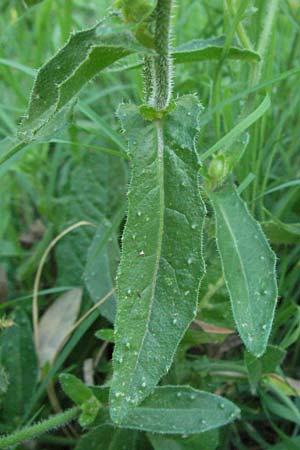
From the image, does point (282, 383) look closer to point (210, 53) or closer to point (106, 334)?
point (106, 334)

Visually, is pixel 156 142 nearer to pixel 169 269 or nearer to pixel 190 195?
pixel 190 195

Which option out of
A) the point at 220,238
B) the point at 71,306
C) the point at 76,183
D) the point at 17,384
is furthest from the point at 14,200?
the point at 220,238

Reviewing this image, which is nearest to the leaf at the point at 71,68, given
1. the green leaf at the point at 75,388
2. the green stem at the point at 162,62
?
the green stem at the point at 162,62

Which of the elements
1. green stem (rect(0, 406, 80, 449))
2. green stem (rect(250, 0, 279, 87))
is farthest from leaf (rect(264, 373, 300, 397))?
green stem (rect(250, 0, 279, 87))

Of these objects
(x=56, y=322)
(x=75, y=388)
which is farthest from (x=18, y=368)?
(x=75, y=388)

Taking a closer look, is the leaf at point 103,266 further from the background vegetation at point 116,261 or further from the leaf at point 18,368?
the leaf at point 18,368

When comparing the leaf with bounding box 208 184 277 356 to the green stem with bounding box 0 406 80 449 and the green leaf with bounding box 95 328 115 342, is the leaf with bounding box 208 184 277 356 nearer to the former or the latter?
the green leaf with bounding box 95 328 115 342
